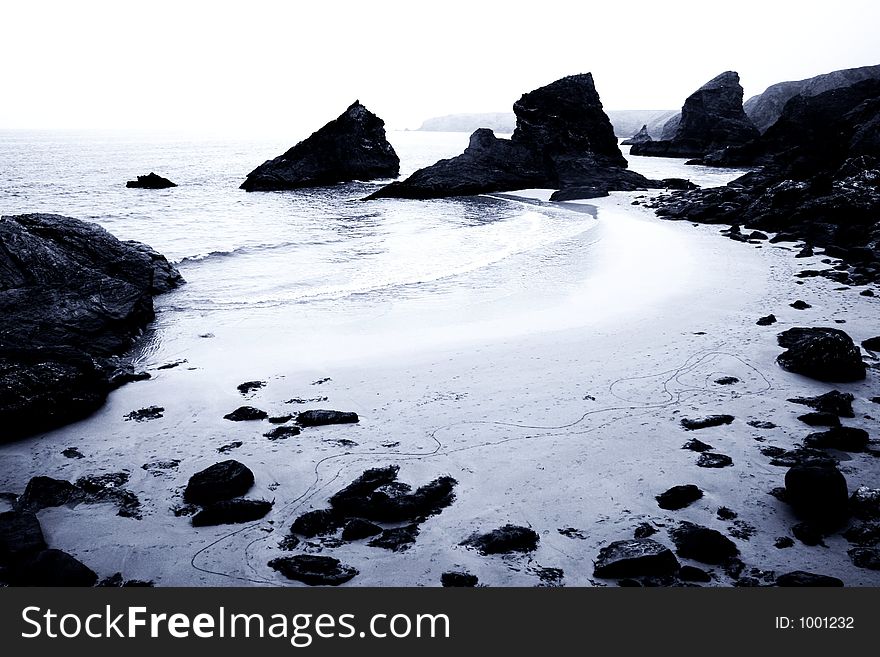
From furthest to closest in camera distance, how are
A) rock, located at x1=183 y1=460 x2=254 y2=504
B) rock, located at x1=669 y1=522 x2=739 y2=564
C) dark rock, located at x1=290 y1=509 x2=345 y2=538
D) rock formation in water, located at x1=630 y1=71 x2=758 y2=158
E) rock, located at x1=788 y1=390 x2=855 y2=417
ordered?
rock formation in water, located at x1=630 y1=71 x2=758 y2=158
rock, located at x1=788 y1=390 x2=855 y2=417
rock, located at x1=183 y1=460 x2=254 y2=504
dark rock, located at x1=290 y1=509 x2=345 y2=538
rock, located at x1=669 y1=522 x2=739 y2=564

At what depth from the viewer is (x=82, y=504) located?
4695mm

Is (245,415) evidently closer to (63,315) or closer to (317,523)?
(317,523)

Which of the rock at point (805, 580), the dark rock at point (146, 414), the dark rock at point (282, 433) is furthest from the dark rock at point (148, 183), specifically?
the rock at point (805, 580)

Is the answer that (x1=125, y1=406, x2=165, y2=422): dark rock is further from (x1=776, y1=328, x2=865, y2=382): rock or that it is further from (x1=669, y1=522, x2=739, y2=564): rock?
(x1=776, y1=328, x2=865, y2=382): rock

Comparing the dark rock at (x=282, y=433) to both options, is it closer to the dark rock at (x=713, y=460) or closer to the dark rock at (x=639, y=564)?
the dark rock at (x=639, y=564)

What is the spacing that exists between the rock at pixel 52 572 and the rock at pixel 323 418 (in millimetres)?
2553

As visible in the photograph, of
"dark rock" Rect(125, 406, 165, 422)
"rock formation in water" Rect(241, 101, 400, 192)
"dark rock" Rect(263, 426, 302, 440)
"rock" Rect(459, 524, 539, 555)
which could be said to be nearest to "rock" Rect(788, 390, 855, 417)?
"rock" Rect(459, 524, 539, 555)

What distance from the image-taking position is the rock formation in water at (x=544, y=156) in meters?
36.5

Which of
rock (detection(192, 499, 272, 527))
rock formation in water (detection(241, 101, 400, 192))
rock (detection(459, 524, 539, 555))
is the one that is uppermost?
rock formation in water (detection(241, 101, 400, 192))

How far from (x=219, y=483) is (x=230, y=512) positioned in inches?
14.4

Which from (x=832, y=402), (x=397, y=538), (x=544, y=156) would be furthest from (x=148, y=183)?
(x=832, y=402)

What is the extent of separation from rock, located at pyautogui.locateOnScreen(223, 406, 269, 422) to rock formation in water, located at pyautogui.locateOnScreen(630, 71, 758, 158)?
76.0 meters

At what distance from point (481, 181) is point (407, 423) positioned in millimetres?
33204

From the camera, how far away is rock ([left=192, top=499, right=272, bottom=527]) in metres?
4.46
